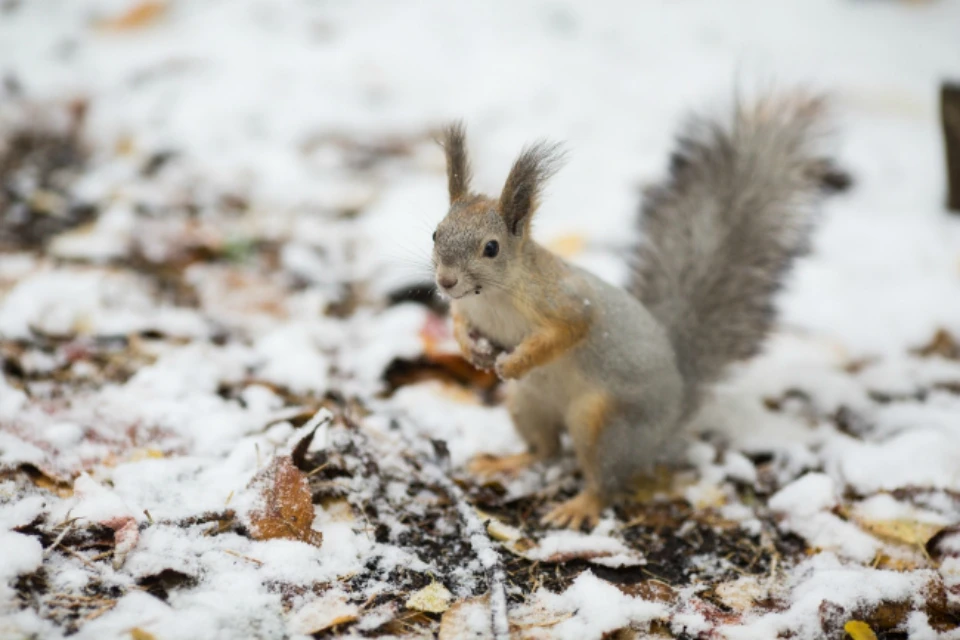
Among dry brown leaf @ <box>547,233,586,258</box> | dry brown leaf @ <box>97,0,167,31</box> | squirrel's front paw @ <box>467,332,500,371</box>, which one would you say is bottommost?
squirrel's front paw @ <box>467,332,500,371</box>

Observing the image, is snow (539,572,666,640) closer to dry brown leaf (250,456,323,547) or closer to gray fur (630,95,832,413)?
dry brown leaf (250,456,323,547)

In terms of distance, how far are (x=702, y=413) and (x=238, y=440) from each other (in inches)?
46.4

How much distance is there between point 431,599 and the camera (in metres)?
1.24

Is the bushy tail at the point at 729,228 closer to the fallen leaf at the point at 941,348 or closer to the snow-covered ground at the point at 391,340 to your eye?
the snow-covered ground at the point at 391,340

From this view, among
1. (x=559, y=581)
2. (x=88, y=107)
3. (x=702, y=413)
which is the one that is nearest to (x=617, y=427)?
(x=559, y=581)

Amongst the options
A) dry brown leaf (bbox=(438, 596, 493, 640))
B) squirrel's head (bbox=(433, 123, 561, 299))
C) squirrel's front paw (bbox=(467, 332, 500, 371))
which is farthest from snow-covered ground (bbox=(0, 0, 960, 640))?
squirrel's front paw (bbox=(467, 332, 500, 371))

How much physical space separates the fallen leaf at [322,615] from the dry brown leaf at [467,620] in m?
0.14

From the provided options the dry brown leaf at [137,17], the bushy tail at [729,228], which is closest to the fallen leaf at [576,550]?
the bushy tail at [729,228]

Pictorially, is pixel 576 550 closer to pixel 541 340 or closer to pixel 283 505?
pixel 541 340

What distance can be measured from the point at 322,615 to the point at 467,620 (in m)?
0.23

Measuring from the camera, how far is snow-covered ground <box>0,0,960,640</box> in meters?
1.26

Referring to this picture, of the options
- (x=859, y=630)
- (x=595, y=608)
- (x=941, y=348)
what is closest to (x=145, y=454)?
(x=595, y=608)

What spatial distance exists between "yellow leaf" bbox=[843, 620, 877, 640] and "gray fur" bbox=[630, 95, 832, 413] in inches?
25.5

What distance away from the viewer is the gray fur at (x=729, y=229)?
5.98 ft
